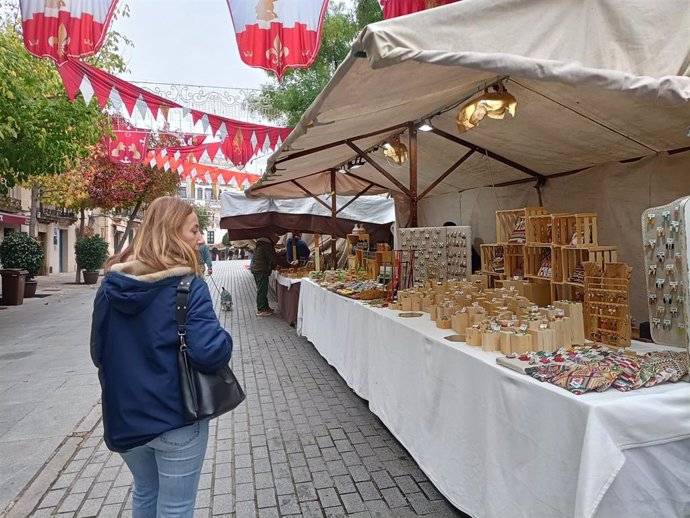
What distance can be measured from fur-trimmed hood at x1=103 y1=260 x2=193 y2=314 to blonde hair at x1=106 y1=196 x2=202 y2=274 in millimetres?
37

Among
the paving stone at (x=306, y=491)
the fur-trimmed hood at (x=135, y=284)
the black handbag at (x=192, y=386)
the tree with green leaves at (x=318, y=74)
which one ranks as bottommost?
the paving stone at (x=306, y=491)

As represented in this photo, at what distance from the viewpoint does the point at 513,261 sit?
499 centimetres

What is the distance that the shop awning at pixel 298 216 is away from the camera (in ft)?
32.2

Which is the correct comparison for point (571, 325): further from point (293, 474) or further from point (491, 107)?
point (293, 474)

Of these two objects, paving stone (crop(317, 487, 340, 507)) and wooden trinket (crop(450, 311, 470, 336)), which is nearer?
paving stone (crop(317, 487, 340, 507))

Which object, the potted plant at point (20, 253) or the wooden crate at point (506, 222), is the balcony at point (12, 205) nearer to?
the potted plant at point (20, 253)

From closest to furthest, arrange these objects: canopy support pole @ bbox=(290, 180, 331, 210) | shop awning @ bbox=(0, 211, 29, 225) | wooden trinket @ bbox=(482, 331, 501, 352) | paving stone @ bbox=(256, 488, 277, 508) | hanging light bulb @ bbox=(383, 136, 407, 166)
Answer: wooden trinket @ bbox=(482, 331, 501, 352) → paving stone @ bbox=(256, 488, 277, 508) → hanging light bulb @ bbox=(383, 136, 407, 166) → canopy support pole @ bbox=(290, 180, 331, 210) → shop awning @ bbox=(0, 211, 29, 225)

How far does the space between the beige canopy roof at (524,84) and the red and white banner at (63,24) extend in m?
2.41

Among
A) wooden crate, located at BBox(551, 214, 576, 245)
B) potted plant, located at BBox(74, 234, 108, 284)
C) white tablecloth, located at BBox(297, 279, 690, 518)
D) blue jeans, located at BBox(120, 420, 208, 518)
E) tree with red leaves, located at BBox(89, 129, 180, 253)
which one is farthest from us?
potted plant, located at BBox(74, 234, 108, 284)

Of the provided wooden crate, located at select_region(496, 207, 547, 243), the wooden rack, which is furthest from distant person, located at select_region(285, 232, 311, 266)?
the wooden rack

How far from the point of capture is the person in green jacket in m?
10.7

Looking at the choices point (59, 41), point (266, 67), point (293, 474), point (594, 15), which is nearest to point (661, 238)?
point (594, 15)

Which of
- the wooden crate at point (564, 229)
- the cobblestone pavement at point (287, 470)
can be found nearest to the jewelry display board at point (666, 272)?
the wooden crate at point (564, 229)

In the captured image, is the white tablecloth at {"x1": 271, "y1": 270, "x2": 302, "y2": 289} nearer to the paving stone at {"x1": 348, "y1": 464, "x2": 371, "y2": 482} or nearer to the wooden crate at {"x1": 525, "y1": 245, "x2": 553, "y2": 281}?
the wooden crate at {"x1": 525, "y1": 245, "x2": 553, "y2": 281}
